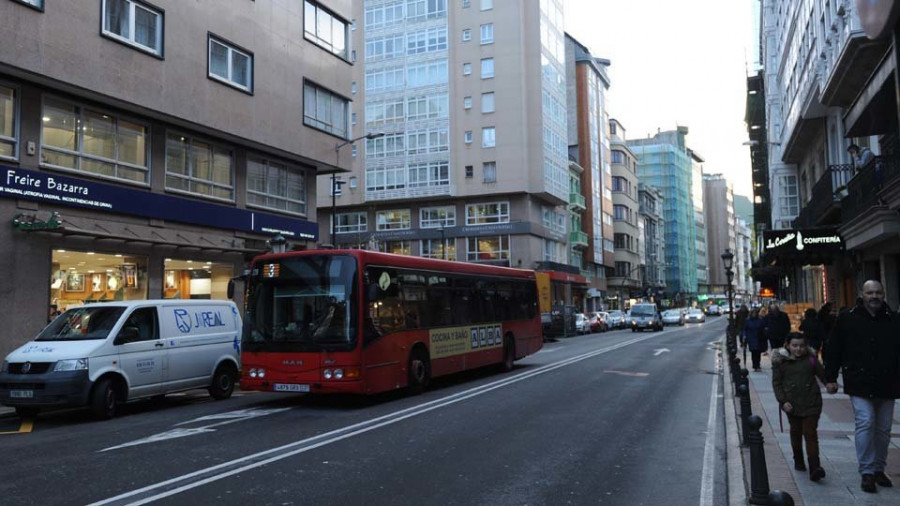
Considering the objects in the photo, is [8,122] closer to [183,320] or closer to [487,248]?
[183,320]

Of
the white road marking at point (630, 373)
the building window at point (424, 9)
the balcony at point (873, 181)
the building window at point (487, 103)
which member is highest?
the building window at point (424, 9)

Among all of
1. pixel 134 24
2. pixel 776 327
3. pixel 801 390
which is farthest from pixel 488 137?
pixel 801 390

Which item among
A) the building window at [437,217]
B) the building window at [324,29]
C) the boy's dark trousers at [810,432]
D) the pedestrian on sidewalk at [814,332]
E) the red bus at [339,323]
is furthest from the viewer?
the building window at [437,217]

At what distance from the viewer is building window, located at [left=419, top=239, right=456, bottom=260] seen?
57.2 metres

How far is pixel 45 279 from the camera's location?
17.3 meters

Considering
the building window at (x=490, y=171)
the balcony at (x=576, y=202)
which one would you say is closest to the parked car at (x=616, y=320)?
the balcony at (x=576, y=202)

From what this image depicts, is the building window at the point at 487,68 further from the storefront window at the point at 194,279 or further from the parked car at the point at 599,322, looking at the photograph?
the storefront window at the point at 194,279

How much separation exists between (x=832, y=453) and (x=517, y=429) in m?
3.95

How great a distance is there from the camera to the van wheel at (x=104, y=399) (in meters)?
11.4

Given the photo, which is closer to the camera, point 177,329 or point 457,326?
point 177,329

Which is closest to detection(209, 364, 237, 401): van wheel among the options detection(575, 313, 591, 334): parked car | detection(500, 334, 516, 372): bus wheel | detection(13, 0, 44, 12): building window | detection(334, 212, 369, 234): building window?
detection(500, 334, 516, 372): bus wheel

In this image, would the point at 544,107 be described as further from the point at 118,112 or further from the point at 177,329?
the point at 177,329

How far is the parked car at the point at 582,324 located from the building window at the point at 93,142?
32.8 m

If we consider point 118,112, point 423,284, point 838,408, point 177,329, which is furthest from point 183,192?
point 838,408
